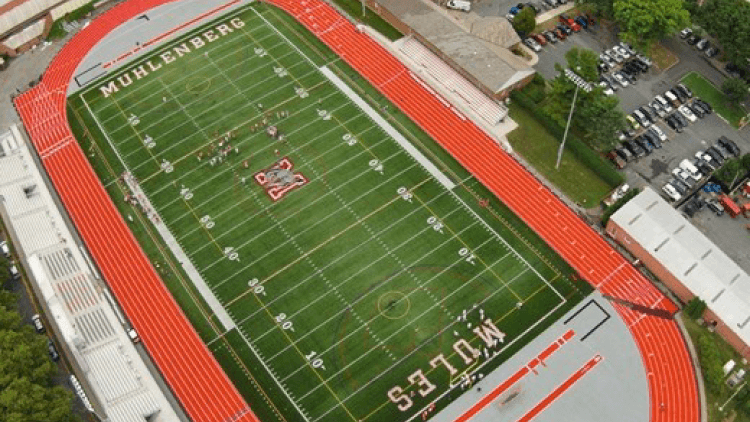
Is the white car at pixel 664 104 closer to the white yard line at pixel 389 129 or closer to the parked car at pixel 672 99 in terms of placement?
the parked car at pixel 672 99

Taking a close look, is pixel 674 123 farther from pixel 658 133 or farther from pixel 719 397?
pixel 719 397

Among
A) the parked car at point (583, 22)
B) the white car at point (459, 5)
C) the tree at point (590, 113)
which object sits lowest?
the tree at point (590, 113)

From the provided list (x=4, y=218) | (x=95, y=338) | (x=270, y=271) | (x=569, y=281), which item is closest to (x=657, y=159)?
(x=569, y=281)

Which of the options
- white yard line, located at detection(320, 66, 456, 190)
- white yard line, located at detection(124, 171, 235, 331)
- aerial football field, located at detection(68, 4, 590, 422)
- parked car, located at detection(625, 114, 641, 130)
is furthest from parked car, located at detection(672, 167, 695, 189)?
white yard line, located at detection(124, 171, 235, 331)

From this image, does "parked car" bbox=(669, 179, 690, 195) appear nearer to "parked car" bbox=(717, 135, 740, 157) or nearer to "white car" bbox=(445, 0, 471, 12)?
"parked car" bbox=(717, 135, 740, 157)

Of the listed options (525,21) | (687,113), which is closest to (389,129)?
(525,21)

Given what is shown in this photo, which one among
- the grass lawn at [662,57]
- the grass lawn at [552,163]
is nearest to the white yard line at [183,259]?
the grass lawn at [552,163]

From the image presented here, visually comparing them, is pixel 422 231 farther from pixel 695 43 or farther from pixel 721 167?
pixel 695 43
